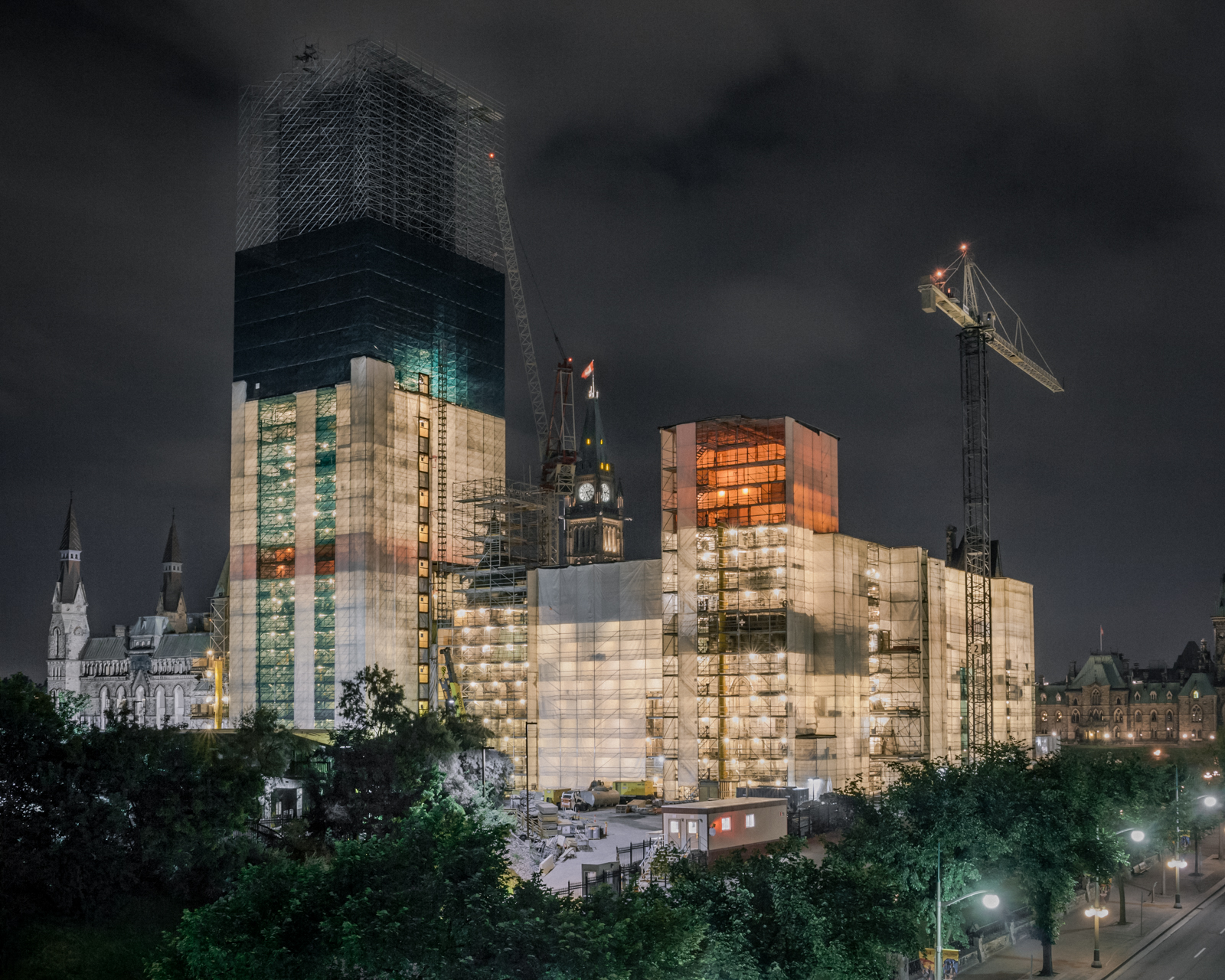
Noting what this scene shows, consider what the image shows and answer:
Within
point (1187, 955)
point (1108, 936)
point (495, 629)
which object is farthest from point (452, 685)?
point (1187, 955)

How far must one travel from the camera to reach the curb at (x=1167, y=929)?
2739 inches

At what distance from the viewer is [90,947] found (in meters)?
60.5

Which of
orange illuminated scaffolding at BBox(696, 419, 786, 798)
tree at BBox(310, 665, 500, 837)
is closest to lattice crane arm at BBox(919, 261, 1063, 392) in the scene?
orange illuminated scaffolding at BBox(696, 419, 786, 798)

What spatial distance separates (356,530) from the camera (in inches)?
6550

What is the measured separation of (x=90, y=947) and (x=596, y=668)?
3511 inches

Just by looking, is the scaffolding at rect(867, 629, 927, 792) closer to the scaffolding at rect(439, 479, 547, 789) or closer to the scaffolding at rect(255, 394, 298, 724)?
the scaffolding at rect(439, 479, 547, 789)

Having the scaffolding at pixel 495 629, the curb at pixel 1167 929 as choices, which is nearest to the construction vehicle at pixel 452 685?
the scaffolding at pixel 495 629

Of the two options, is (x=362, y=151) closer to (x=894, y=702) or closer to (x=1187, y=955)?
(x=894, y=702)

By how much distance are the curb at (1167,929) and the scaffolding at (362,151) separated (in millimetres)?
125619

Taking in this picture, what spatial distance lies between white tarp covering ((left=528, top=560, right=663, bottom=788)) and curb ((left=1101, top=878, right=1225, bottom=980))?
61.5 m

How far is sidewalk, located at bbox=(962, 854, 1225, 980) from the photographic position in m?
68.9

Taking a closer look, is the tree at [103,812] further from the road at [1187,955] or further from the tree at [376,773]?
the road at [1187,955]

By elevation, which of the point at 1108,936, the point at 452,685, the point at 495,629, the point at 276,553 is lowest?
the point at 1108,936

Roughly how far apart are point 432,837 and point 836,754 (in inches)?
3872
